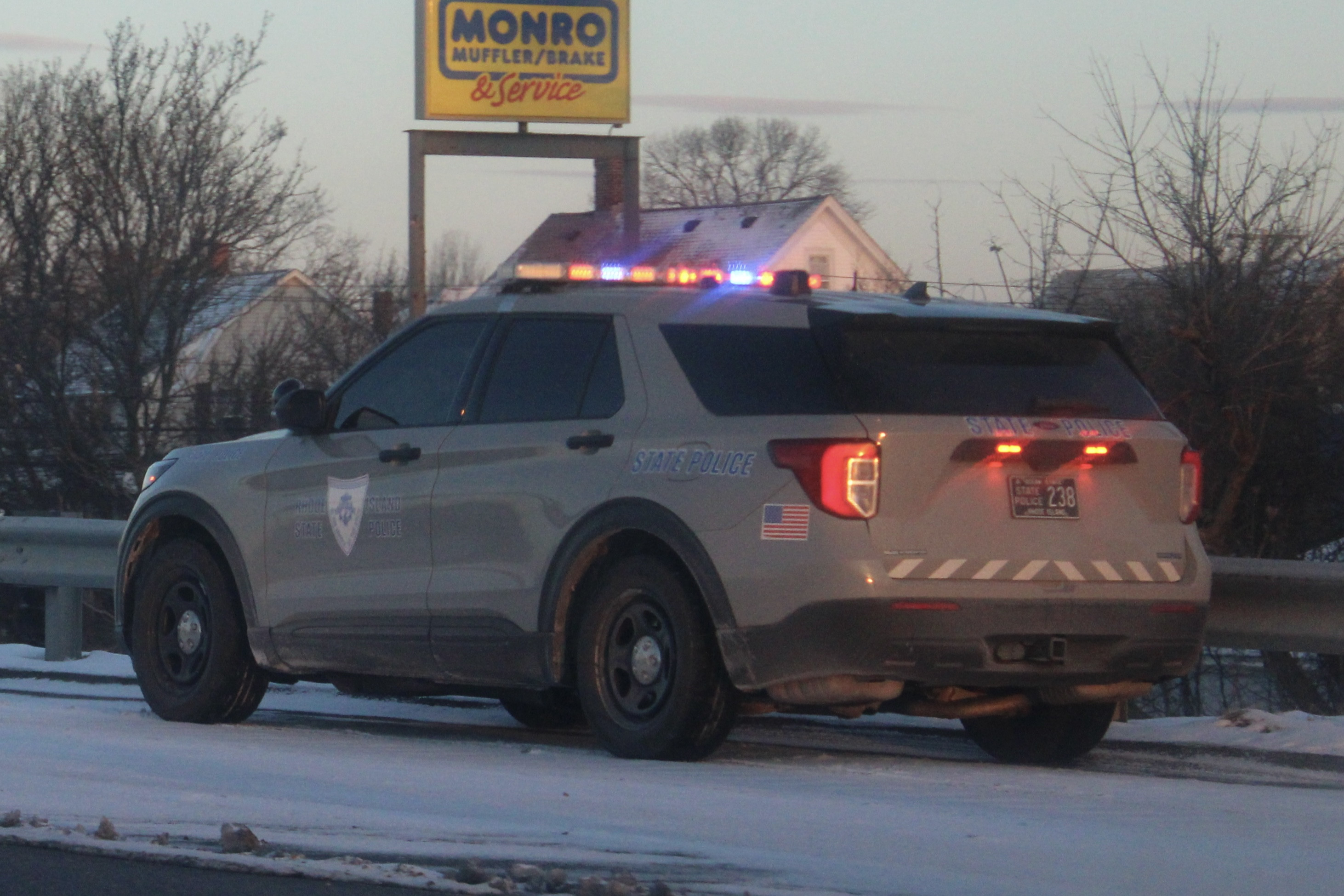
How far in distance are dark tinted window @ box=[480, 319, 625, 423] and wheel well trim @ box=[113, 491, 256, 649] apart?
143cm

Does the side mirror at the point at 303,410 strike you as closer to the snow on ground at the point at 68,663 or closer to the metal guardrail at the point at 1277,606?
the snow on ground at the point at 68,663

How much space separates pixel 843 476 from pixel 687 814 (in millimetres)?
1221

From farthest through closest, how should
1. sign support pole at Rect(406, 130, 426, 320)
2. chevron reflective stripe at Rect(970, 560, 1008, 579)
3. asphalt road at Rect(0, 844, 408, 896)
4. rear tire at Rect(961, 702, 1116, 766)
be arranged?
sign support pole at Rect(406, 130, 426, 320) < rear tire at Rect(961, 702, 1116, 766) < chevron reflective stripe at Rect(970, 560, 1008, 579) < asphalt road at Rect(0, 844, 408, 896)

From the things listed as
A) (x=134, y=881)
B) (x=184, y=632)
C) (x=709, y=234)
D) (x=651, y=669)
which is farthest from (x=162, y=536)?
(x=709, y=234)

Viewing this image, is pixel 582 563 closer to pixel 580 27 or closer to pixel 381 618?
pixel 381 618

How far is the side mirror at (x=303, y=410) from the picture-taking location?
789 cm

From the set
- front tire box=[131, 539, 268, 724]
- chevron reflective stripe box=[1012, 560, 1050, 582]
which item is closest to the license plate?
chevron reflective stripe box=[1012, 560, 1050, 582]

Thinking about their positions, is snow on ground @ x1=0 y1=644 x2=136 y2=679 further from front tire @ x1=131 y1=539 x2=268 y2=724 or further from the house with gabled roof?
the house with gabled roof

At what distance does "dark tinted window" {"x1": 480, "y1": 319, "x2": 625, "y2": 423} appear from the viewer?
699cm

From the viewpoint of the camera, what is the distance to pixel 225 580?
323 inches

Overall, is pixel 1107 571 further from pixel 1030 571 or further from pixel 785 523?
pixel 785 523

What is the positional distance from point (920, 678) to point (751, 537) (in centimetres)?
69

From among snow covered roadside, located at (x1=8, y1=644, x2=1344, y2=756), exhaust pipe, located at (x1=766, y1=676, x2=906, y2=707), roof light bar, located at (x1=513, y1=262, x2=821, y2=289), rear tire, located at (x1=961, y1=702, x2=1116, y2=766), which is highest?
roof light bar, located at (x1=513, y1=262, x2=821, y2=289)

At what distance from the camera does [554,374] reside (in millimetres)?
7184
